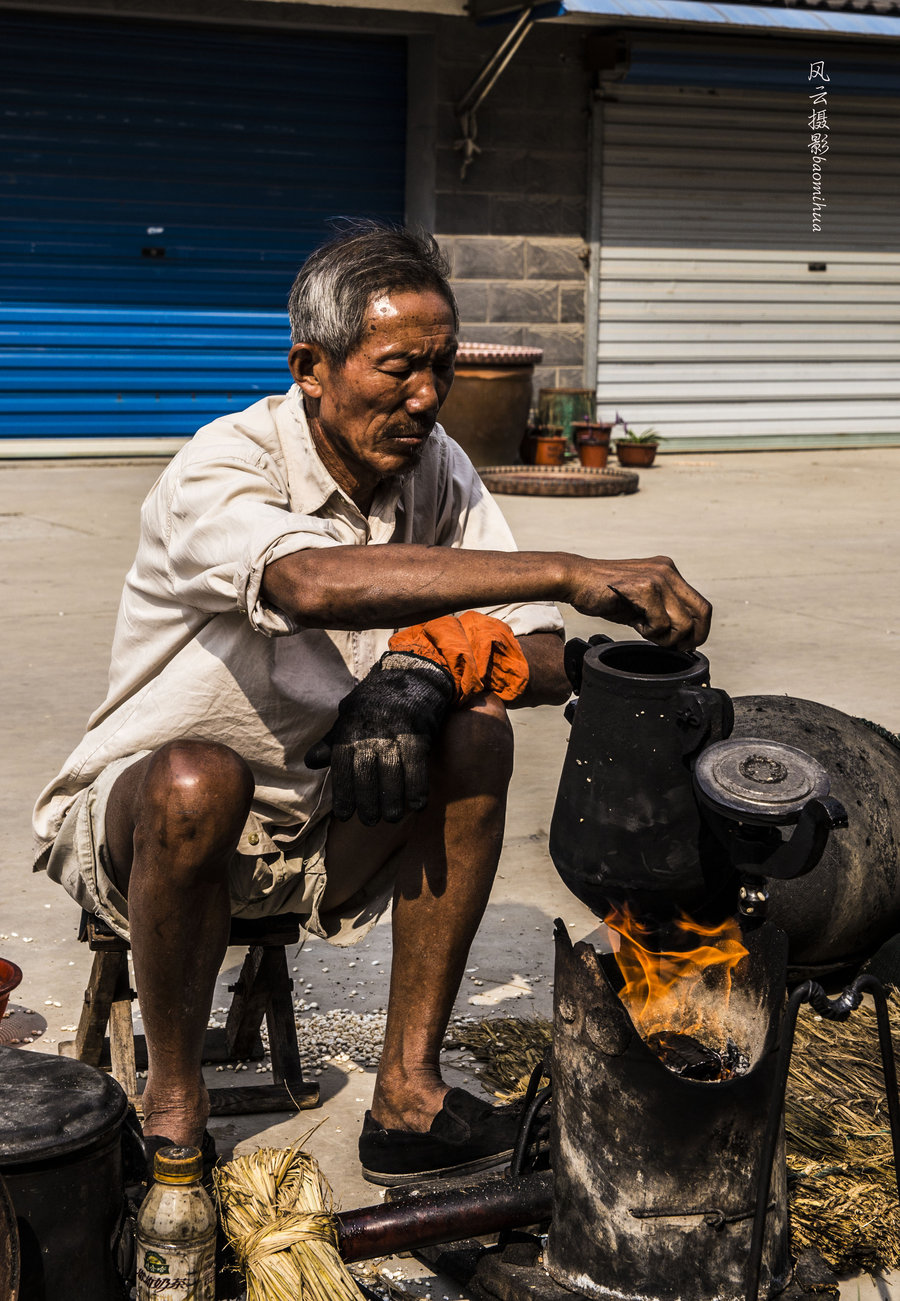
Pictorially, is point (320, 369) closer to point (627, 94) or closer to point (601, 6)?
point (601, 6)

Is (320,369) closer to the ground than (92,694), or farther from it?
farther from it

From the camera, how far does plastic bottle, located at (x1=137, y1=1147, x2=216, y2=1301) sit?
1.93 meters

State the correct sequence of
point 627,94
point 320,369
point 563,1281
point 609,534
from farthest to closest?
point 627,94 < point 609,534 < point 320,369 < point 563,1281

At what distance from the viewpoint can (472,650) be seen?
246cm

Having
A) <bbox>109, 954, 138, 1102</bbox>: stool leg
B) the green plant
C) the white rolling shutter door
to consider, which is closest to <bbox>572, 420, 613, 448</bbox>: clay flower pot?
the green plant

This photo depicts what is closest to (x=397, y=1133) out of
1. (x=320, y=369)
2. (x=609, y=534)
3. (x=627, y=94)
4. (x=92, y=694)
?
(x=320, y=369)

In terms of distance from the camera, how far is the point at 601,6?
10.3 m

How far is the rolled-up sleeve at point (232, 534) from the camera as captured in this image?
7.23ft

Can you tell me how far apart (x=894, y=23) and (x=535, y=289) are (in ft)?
11.4

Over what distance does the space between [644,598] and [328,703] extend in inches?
26.8

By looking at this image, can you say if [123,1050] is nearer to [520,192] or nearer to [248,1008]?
[248,1008]

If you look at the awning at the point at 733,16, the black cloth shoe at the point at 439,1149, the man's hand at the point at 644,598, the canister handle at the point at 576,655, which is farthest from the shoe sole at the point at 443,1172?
the awning at the point at 733,16

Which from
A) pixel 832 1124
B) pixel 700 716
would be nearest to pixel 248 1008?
pixel 832 1124

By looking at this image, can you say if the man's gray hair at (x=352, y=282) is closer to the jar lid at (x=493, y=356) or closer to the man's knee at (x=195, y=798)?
the man's knee at (x=195, y=798)
